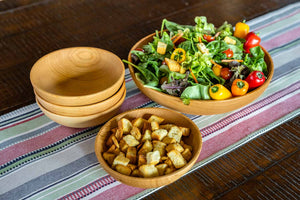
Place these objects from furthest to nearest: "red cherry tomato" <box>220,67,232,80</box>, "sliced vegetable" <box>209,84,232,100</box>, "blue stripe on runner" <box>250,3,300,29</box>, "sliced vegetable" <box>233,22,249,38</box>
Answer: "blue stripe on runner" <box>250,3,300,29</box>, "sliced vegetable" <box>233,22,249,38</box>, "red cherry tomato" <box>220,67,232,80</box>, "sliced vegetable" <box>209,84,232,100</box>

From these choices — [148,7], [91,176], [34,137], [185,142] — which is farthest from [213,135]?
[148,7]

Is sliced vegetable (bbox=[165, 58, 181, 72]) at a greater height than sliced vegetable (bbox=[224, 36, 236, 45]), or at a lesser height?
lesser

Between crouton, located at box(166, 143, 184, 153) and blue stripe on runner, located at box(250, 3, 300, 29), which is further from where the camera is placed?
blue stripe on runner, located at box(250, 3, 300, 29)

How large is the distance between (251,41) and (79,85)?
2.36 feet

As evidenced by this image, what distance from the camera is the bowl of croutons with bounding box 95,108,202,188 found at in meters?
0.91

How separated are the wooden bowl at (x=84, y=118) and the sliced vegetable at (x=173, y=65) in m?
0.23

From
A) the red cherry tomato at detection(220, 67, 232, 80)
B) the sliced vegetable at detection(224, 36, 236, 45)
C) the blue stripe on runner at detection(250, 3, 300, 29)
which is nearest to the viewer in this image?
the red cherry tomato at detection(220, 67, 232, 80)

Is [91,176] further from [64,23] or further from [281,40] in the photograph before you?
[281,40]

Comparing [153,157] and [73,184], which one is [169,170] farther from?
[73,184]

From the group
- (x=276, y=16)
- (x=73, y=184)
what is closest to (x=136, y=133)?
(x=73, y=184)

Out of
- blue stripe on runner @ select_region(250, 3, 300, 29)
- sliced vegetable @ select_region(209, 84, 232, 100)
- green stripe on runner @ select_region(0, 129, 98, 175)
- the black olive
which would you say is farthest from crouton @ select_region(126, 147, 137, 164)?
blue stripe on runner @ select_region(250, 3, 300, 29)

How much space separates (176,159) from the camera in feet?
3.05

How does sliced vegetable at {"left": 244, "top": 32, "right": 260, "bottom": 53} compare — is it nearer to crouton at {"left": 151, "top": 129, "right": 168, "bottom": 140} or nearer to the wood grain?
the wood grain

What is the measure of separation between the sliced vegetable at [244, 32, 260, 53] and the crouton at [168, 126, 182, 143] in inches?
22.1
